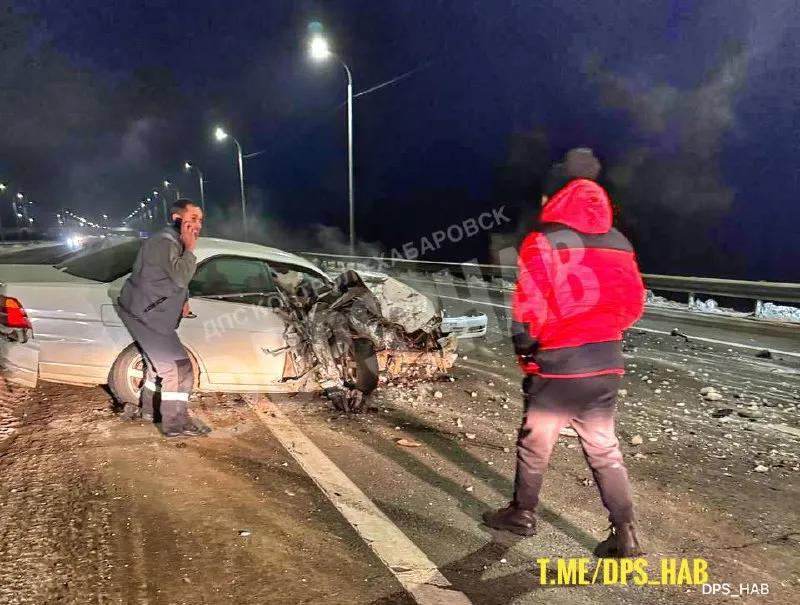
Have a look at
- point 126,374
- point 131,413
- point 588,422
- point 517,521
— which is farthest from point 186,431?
point 588,422

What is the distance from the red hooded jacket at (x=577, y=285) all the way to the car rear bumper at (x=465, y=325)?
145 inches

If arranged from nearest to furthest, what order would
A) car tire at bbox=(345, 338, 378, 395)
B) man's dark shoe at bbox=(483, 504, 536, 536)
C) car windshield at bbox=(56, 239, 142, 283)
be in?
man's dark shoe at bbox=(483, 504, 536, 536) < car windshield at bbox=(56, 239, 142, 283) < car tire at bbox=(345, 338, 378, 395)

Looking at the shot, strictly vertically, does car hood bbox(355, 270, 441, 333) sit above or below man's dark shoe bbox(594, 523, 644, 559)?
above

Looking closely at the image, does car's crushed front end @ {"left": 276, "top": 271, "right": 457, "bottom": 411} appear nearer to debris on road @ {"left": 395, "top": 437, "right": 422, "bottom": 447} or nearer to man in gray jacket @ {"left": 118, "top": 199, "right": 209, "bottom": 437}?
debris on road @ {"left": 395, "top": 437, "right": 422, "bottom": 447}

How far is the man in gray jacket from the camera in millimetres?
3969

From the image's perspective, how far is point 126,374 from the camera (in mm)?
4527

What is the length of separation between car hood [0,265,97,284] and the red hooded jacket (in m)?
3.70

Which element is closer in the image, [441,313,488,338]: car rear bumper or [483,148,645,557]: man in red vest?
[483,148,645,557]: man in red vest

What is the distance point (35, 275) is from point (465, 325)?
13.9 ft

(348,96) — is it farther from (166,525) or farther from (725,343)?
(166,525)

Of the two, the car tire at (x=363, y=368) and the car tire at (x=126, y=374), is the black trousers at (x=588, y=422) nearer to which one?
the car tire at (x=363, y=368)

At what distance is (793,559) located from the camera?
2820 millimetres

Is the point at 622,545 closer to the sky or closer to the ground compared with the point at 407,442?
closer to the ground

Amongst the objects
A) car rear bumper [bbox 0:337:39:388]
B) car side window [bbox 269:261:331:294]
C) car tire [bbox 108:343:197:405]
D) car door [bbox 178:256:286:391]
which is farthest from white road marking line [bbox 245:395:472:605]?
car rear bumper [bbox 0:337:39:388]
